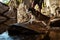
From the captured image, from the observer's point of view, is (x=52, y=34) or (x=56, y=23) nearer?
(x=52, y=34)

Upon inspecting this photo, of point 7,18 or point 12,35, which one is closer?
point 12,35

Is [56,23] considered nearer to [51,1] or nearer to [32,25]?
[32,25]

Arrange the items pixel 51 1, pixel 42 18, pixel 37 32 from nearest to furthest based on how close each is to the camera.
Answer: pixel 37 32 < pixel 42 18 < pixel 51 1

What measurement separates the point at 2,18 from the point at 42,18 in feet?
1.42

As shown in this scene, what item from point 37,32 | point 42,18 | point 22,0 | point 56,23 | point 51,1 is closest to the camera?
point 37,32

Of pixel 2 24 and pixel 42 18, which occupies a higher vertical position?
pixel 42 18

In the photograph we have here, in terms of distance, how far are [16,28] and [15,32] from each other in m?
0.03

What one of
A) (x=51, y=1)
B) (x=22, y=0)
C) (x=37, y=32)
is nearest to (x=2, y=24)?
(x=37, y=32)

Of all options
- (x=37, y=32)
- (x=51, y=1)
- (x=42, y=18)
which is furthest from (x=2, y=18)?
(x=51, y=1)

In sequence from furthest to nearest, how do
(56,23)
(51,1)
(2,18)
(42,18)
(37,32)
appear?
(51,1) < (2,18) < (56,23) < (42,18) < (37,32)

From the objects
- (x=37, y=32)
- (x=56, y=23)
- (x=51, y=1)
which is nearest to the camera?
(x=37, y=32)

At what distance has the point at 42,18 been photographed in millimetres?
1104

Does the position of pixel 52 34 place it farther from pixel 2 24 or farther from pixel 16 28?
pixel 2 24

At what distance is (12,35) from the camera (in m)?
0.92
